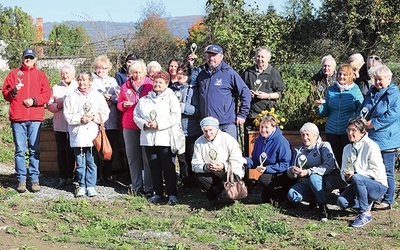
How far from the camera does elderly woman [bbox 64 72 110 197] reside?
25.5ft

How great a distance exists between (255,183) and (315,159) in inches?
50.4

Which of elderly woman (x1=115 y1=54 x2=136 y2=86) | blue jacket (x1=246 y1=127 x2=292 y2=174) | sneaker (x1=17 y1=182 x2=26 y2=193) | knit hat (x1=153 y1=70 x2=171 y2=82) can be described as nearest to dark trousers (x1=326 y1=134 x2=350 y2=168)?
blue jacket (x1=246 y1=127 x2=292 y2=174)

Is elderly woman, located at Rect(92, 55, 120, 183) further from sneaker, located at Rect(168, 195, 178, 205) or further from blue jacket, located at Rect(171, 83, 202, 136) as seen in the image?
sneaker, located at Rect(168, 195, 178, 205)

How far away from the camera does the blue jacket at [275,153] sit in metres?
7.26

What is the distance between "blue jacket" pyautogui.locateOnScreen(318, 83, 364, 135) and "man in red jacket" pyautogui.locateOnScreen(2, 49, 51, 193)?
11.5 feet

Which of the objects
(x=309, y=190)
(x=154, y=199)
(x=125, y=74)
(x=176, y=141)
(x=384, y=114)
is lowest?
(x=154, y=199)

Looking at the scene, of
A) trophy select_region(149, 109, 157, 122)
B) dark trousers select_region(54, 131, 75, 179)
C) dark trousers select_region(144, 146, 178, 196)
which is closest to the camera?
trophy select_region(149, 109, 157, 122)

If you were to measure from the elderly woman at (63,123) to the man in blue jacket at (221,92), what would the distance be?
70.0 inches

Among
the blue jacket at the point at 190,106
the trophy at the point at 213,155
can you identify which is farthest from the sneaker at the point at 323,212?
the blue jacket at the point at 190,106

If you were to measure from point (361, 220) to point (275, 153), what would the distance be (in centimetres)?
128

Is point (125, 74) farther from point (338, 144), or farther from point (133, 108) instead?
point (338, 144)

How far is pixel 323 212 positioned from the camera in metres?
6.91

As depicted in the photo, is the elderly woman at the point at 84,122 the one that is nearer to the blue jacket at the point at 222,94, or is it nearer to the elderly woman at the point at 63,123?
the elderly woman at the point at 63,123

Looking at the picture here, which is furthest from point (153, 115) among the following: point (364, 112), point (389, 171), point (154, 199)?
point (389, 171)
